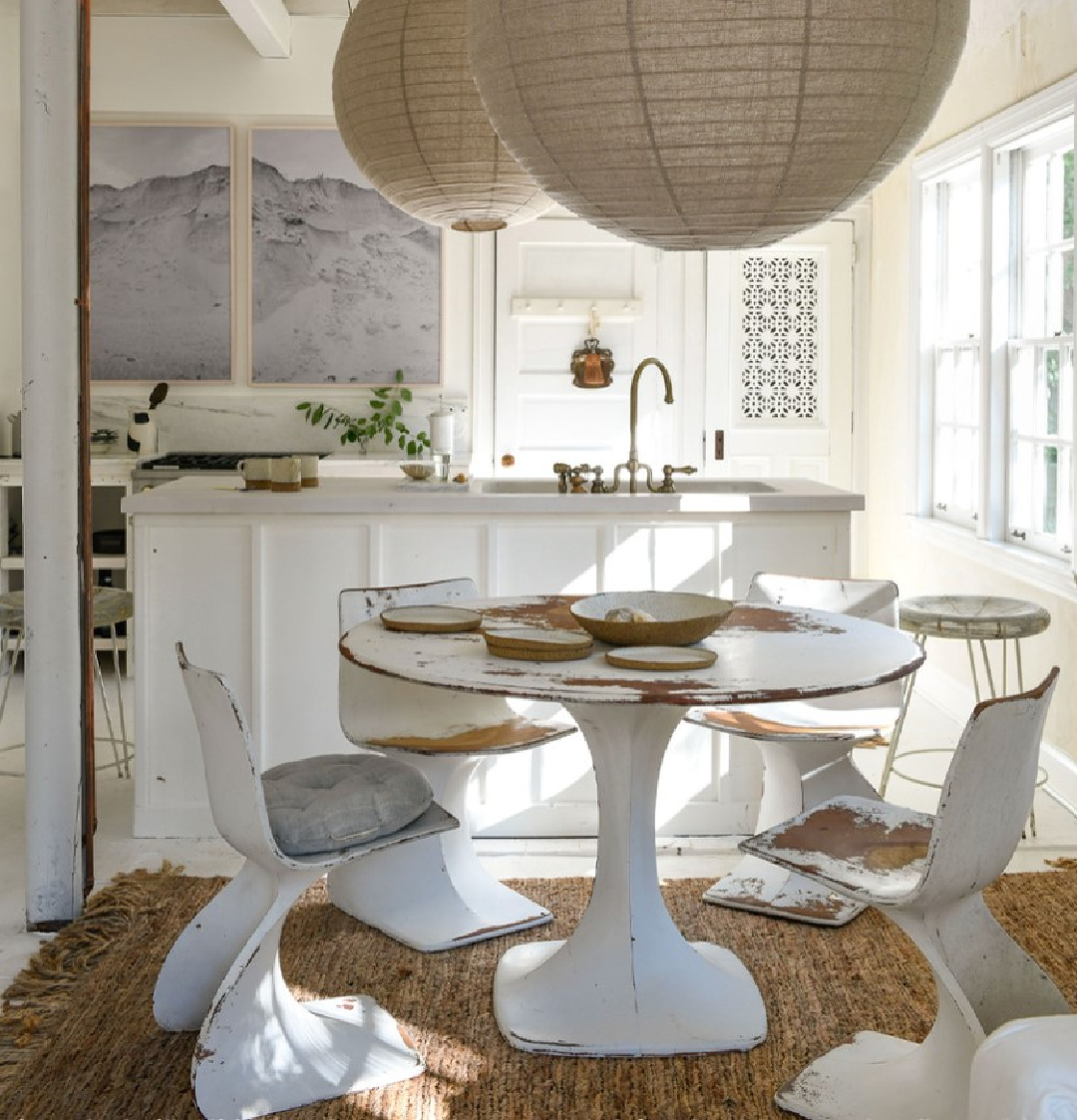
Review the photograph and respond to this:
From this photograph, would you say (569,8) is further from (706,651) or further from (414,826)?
(414,826)

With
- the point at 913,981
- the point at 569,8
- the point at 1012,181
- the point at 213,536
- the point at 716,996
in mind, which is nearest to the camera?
the point at 569,8

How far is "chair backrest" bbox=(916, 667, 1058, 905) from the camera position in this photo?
241cm

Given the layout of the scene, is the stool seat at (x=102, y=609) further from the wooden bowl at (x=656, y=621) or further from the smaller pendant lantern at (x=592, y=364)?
the smaller pendant lantern at (x=592, y=364)

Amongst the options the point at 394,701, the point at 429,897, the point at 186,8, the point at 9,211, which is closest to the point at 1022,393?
the point at 394,701

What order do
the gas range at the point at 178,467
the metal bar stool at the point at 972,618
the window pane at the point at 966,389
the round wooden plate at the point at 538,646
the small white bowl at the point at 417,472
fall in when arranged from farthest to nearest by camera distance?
the gas range at the point at 178,467, the window pane at the point at 966,389, the small white bowl at the point at 417,472, the metal bar stool at the point at 972,618, the round wooden plate at the point at 538,646

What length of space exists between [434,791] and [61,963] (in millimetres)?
933

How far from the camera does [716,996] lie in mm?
3135

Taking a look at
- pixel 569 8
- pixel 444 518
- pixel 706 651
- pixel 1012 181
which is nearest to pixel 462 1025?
pixel 706 651

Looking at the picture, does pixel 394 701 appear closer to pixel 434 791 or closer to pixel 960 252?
pixel 434 791

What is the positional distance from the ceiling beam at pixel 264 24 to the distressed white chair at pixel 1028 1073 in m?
5.42

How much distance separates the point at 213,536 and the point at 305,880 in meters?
1.81

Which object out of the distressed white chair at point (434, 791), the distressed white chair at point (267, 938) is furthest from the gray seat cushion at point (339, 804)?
the distressed white chair at point (434, 791)

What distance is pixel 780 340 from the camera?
7578mm

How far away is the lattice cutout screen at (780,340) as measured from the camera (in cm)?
756
